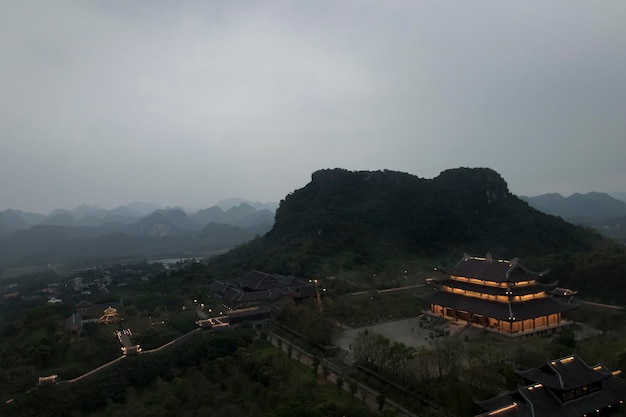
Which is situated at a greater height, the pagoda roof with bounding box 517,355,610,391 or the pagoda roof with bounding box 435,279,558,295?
the pagoda roof with bounding box 435,279,558,295

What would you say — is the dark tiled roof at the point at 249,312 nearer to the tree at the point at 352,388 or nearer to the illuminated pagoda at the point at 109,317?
the illuminated pagoda at the point at 109,317

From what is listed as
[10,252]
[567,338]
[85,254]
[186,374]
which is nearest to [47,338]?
[186,374]

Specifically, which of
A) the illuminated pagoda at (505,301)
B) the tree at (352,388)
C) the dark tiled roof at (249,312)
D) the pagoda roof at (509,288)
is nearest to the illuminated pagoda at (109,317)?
the dark tiled roof at (249,312)

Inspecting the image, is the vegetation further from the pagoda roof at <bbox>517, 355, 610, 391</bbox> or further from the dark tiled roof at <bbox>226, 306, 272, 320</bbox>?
the dark tiled roof at <bbox>226, 306, 272, 320</bbox>

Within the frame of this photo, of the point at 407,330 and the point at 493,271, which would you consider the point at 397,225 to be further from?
the point at 407,330

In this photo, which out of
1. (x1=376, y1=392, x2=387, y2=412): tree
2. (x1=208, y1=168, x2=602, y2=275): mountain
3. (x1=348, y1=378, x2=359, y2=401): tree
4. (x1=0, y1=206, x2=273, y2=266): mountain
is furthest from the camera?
(x1=0, y1=206, x2=273, y2=266): mountain

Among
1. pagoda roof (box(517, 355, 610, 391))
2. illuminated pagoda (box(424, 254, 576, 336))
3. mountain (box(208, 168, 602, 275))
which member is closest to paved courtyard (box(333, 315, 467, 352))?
illuminated pagoda (box(424, 254, 576, 336))
